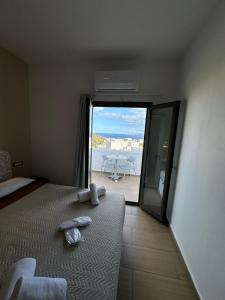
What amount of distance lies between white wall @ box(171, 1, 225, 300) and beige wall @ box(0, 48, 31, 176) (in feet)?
9.23

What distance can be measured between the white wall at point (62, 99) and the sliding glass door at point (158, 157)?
1.41 feet

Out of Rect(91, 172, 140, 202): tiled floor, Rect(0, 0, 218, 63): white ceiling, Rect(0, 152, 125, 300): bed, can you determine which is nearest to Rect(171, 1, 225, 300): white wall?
Rect(0, 0, 218, 63): white ceiling

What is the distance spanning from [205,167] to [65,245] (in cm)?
146

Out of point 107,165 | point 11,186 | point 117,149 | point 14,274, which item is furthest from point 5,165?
point 117,149

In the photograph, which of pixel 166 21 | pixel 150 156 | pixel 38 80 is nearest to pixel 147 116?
pixel 150 156

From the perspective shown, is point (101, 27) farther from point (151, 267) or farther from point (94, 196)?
point (151, 267)

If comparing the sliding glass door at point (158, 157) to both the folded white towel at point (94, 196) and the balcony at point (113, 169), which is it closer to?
the folded white towel at point (94, 196)

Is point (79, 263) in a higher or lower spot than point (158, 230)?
higher

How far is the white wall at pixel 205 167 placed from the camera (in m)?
1.21

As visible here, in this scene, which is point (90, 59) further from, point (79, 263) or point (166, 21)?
point (79, 263)

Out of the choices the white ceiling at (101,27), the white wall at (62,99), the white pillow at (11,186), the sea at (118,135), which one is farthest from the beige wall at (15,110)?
the sea at (118,135)

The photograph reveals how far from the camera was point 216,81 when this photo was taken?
1.39 metres

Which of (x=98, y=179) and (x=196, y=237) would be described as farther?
(x=98, y=179)

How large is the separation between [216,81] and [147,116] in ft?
4.64
